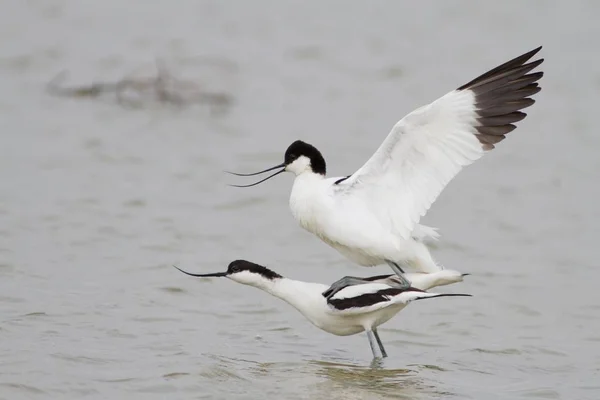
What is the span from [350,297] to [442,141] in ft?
3.75

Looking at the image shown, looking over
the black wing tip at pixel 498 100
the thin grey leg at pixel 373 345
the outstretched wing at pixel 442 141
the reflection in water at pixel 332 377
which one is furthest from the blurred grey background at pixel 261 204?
the black wing tip at pixel 498 100

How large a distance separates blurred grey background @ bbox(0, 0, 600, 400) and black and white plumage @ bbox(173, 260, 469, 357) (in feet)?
0.90

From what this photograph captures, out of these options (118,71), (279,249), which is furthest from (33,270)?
(118,71)

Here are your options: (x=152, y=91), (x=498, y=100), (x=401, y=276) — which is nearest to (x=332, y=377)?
(x=401, y=276)

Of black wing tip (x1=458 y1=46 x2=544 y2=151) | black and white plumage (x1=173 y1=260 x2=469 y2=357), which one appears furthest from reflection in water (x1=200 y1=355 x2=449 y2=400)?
black wing tip (x1=458 y1=46 x2=544 y2=151)

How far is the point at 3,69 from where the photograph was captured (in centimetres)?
1494

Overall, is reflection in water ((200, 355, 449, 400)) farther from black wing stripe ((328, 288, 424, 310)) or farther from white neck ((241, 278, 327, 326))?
black wing stripe ((328, 288, 424, 310))

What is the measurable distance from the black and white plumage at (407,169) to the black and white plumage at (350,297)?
0.17 meters

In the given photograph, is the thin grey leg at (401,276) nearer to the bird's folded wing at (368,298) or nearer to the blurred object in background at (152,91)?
the bird's folded wing at (368,298)

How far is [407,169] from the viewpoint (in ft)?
24.7

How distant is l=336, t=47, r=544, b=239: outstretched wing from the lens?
24.1 feet

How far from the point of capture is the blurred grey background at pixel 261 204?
745cm

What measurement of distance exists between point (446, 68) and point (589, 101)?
2.16 meters

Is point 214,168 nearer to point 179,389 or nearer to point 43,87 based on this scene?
point 43,87
